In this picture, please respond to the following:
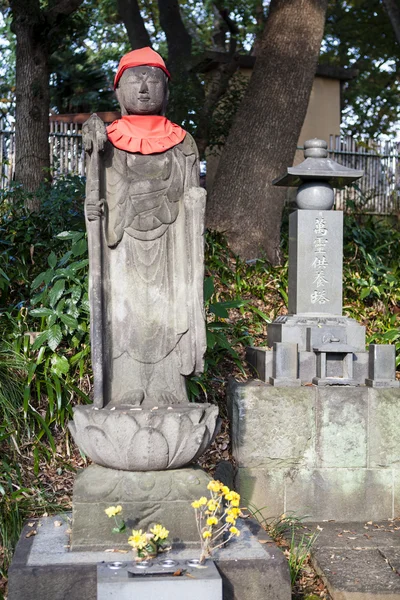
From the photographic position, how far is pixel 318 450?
5.22 metres

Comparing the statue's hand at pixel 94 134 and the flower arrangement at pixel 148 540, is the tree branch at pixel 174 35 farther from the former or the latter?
the flower arrangement at pixel 148 540

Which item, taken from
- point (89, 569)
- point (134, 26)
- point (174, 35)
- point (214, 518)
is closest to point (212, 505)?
point (214, 518)

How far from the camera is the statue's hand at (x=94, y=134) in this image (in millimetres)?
3654

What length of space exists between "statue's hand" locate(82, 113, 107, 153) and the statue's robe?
0.13 meters

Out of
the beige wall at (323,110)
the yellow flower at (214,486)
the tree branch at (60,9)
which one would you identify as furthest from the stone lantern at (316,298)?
the beige wall at (323,110)

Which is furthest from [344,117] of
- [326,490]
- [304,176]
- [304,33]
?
[326,490]

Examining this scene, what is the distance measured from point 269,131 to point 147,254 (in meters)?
4.88

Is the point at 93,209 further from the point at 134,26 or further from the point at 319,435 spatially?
the point at 134,26

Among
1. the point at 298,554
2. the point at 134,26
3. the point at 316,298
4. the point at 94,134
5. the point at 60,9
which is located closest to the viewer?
the point at 94,134

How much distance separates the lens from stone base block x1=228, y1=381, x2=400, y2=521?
203 inches

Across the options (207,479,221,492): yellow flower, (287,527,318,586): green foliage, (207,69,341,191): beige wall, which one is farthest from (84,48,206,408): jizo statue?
(207,69,341,191): beige wall

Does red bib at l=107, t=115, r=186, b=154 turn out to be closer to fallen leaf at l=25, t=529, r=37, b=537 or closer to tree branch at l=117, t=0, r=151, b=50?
fallen leaf at l=25, t=529, r=37, b=537

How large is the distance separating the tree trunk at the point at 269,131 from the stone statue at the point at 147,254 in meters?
4.21

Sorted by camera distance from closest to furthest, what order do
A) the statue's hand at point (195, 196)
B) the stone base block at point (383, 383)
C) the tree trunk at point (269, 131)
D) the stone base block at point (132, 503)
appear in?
the stone base block at point (132, 503), the statue's hand at point (195, 196), the stone base block at point (383, 383), the tree trunk at point (269, 131)
